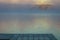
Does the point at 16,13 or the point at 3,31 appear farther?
the point at 16,13


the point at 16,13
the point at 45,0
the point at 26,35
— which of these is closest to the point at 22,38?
the point at 26,35

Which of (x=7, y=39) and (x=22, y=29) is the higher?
(x=22, y=29)

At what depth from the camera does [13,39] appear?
59.8 inches

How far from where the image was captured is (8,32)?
5.93 feet

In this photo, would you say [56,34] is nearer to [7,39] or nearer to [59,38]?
[59,38]

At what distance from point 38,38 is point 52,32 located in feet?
1.03

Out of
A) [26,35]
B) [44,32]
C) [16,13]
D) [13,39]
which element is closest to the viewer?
[13,39]

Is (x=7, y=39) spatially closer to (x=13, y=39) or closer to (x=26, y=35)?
(x=13, y=39)

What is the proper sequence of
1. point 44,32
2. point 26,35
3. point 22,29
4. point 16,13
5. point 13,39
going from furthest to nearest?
point 16,13
point 22,29
point 44,32
point 26,35
point 13,39

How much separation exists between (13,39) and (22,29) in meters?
0.45

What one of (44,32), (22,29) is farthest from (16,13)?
(44,32)

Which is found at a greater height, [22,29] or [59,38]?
[22,29]

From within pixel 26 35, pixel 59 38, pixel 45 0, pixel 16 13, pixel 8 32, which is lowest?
pixel 59 38

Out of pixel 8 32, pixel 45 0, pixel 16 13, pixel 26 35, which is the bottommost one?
pixel 26 35
